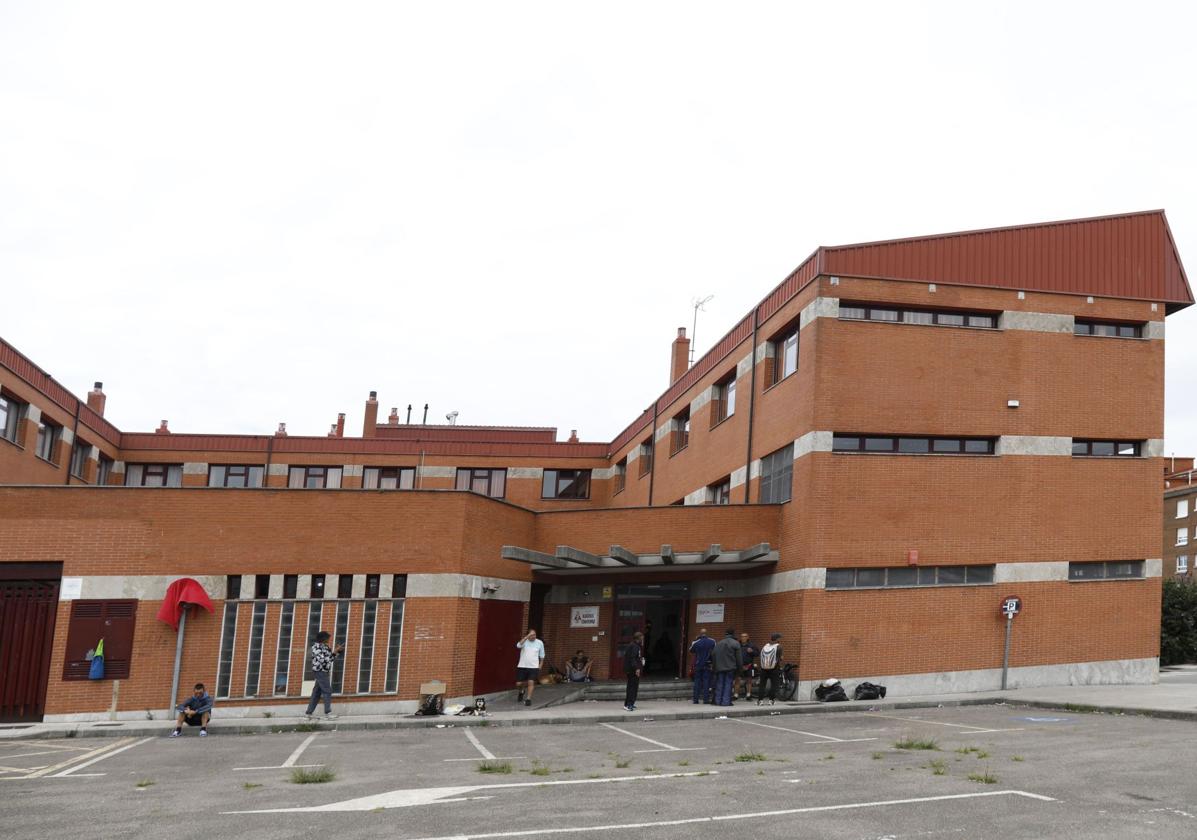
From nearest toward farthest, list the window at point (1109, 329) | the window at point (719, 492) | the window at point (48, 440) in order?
the window at point (1109, 329) < the window at point (719, 492) < the window at point (48, 440)

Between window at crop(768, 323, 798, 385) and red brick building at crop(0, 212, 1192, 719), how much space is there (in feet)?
0.27

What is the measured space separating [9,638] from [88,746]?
228 inches

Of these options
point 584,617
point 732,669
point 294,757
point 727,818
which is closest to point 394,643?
point 584,617

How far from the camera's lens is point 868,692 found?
79.0ft

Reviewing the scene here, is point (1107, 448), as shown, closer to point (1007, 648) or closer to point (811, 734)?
point (1007, 648)

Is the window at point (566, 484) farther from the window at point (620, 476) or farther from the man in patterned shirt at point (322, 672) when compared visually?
the man in patterned shirt at point (322, 672)

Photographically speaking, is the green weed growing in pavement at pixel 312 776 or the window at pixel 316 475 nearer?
the green weed growing in pavement at pixel 312 776

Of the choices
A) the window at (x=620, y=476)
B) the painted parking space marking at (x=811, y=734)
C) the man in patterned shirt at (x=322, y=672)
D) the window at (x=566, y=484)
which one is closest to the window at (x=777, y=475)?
the painted parking space marking at (x=811, y=734)

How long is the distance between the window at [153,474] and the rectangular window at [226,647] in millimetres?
23511

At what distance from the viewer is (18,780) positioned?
13.8m

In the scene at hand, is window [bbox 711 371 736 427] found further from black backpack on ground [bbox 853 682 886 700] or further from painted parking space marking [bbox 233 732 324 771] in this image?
painted parking space marking [bbox 233 732 324 771]

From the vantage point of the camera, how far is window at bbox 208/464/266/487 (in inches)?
1829

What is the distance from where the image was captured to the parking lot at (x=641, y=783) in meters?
9.66

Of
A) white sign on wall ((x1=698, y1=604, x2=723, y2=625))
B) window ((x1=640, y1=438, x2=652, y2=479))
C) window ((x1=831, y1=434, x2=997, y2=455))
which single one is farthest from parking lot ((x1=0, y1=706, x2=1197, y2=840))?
window ((x1=640, y1=438, x2=652, y2=479))
